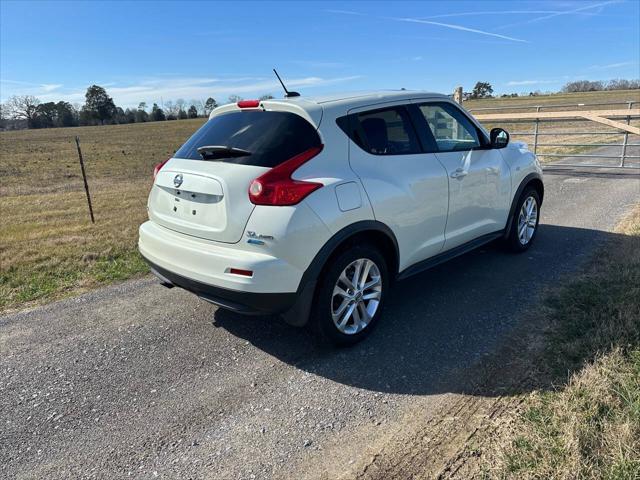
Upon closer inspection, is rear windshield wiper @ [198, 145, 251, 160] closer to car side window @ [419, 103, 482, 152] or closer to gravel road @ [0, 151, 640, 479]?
gravel road @ [0, 151, 640, 479]

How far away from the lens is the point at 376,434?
8.80 feet

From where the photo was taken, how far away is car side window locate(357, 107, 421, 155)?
3.60m

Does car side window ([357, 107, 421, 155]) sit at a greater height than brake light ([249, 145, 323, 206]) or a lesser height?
greater

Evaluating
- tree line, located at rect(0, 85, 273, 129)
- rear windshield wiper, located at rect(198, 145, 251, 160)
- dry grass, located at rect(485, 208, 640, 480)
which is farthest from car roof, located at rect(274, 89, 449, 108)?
tree line, located at rect(0, 85, 273, 129)

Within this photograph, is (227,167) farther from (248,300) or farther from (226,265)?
(248,300)

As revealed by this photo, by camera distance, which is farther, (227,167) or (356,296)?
(356,296)

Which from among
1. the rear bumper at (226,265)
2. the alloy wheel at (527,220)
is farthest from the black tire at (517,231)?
the rear bumper at (226,265)

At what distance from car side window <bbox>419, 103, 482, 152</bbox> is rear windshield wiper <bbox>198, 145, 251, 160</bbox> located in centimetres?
175

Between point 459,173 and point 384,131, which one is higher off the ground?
point 384,131

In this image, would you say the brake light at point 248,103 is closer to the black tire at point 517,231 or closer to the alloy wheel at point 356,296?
the alloy wheel at point 356,296

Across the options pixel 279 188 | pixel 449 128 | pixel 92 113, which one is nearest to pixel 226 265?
pixel 279 188

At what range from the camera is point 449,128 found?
177 inches

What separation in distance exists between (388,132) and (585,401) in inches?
90.1

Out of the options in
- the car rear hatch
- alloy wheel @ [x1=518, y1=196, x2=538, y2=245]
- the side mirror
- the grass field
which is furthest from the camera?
alloy wheel @ [x1=518, y1=196, x2=538, y2=245]
